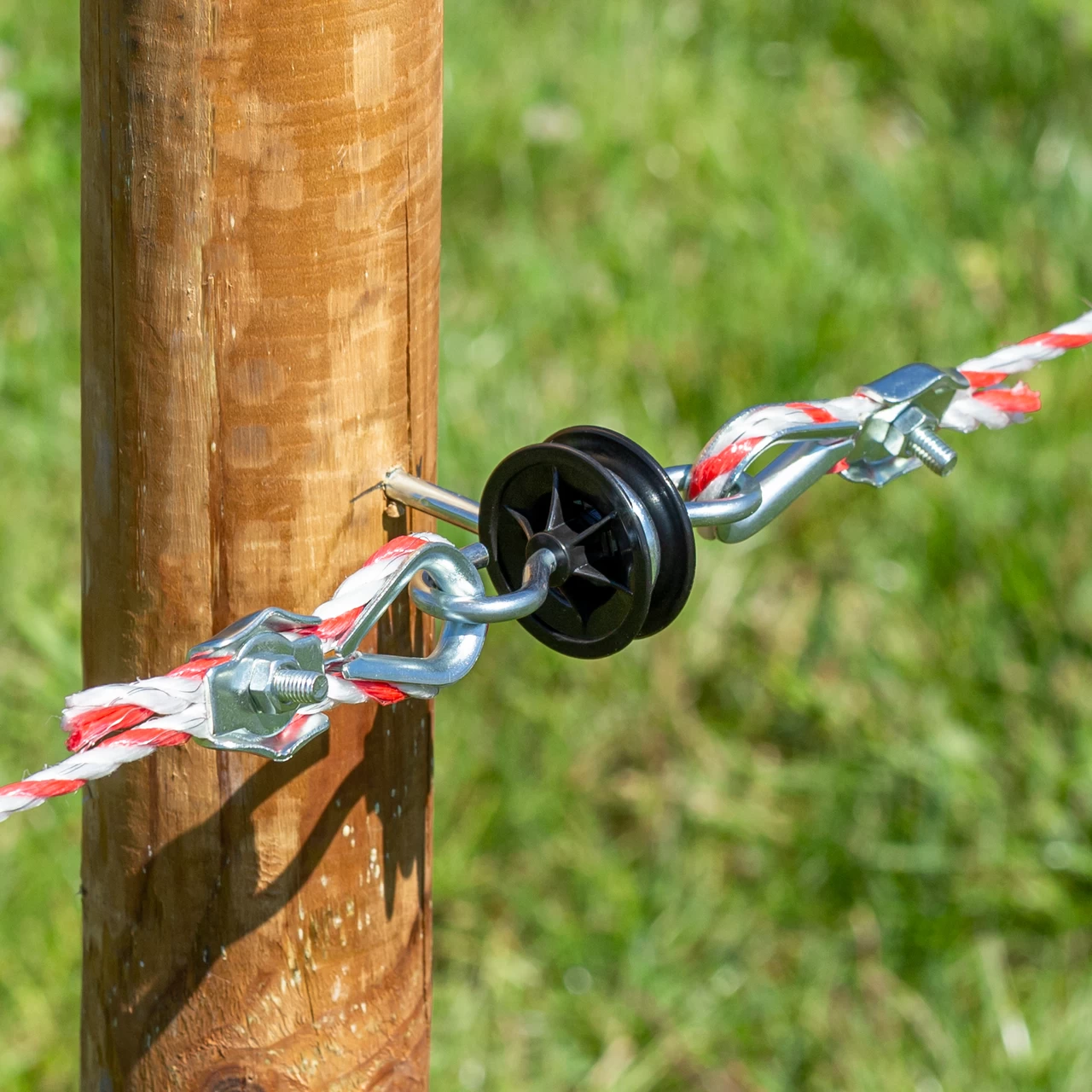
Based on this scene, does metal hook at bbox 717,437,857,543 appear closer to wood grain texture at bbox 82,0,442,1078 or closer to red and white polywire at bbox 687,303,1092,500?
red and white polywire at bbox 687,303,1092,500

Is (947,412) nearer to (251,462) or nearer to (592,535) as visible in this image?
(592,535)

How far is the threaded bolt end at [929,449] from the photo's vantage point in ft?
3.68

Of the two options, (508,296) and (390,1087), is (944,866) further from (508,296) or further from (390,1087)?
(508,296)

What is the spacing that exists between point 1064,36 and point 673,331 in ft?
5.04

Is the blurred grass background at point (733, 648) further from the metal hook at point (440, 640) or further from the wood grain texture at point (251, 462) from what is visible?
the metal hook at point (440, 640)

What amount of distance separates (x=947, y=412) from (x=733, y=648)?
135 centimetres

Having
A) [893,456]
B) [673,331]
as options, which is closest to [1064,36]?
[673,331]

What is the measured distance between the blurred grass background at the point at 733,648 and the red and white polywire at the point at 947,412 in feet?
3.57

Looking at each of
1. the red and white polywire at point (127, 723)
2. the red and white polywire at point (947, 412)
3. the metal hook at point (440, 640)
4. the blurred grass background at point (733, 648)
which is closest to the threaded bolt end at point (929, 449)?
the red and white polywire at point (947, 412)

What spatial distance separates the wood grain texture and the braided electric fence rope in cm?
12

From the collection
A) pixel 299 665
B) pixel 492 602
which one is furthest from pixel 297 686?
pixel 492 602

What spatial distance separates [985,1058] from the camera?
1.96 meters

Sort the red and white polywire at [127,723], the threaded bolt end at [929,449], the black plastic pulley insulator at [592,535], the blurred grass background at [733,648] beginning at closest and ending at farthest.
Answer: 1. the red and white polywire at [127,723]
2. the black plastic pulley insulator at [592,535]
3. the threaded bolt end at [929,449]
4. the blurred grass background at [733,648]

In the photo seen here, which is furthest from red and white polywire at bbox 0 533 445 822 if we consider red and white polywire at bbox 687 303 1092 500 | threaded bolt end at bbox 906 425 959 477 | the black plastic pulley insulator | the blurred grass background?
the blurred grass background
